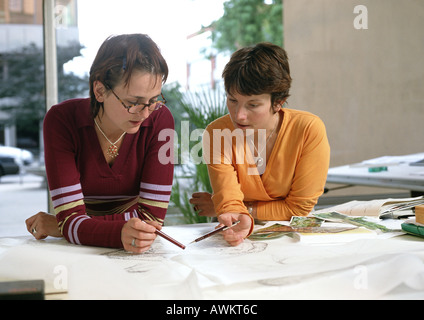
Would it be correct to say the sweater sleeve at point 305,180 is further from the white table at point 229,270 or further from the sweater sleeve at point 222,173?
the white table at point 229,270

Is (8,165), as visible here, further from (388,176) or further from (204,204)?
(388,176)

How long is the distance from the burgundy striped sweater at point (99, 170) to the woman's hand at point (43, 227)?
0.03m

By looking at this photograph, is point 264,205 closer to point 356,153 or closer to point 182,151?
point 182,151

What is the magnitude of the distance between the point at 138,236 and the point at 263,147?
587 mm

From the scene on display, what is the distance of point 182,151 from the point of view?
123 inches

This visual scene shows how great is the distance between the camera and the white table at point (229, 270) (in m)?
0.75

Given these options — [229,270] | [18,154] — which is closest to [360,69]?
[18,154]

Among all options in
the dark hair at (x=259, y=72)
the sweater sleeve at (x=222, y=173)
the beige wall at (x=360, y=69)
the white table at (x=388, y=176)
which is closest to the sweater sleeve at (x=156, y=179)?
the sweater sleeve at (x=222, y=173)

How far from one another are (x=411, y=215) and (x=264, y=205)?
0.42 meters

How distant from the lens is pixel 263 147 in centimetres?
148

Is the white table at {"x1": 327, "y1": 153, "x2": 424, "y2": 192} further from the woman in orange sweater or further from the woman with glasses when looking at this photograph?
the woman with glasses

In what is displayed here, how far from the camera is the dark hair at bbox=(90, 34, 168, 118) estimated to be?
119 cm

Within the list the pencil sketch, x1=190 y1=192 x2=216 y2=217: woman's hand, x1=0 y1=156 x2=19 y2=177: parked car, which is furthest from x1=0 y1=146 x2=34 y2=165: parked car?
the pencil sketch
